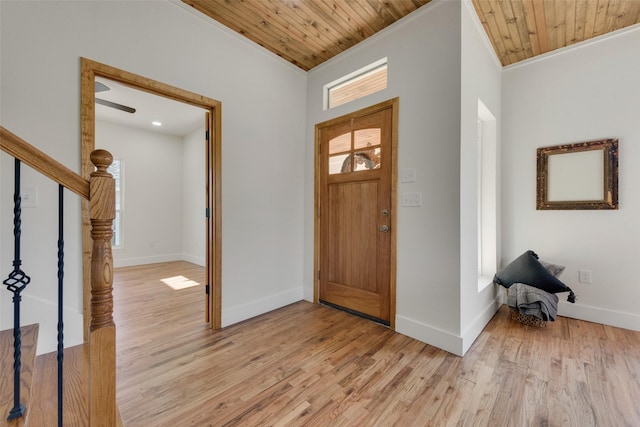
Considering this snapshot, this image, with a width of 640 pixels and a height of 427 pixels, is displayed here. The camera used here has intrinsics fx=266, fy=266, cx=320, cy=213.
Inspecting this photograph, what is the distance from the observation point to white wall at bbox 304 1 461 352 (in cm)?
208

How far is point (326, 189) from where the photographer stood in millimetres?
3023

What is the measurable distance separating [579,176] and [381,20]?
8.07ft

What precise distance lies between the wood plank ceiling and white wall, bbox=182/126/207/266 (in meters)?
3.19

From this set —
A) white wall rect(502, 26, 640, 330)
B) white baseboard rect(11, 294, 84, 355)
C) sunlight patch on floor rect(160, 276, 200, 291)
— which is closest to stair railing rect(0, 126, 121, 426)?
white baseboard rect(11, 294, 84, 355)

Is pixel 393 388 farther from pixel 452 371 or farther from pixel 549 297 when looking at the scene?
pixel 549 297

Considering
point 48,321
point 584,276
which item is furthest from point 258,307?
point 584,276

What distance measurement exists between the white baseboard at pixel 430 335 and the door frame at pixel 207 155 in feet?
5.45

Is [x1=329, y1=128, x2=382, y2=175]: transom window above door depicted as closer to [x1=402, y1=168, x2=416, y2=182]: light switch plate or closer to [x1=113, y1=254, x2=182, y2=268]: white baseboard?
[x1=402, y1=168, x2=416, y2=182]: light switch plate

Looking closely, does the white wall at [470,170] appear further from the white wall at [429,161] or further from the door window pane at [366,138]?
the door window pane at [366,138]

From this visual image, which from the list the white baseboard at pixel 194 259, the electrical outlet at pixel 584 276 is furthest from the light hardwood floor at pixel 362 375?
the white baseboard at pixel 194 259

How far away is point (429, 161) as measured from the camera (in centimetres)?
220

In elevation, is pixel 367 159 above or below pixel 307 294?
above

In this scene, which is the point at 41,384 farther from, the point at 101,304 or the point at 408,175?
the point at 408,175

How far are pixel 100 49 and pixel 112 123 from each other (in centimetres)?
389
